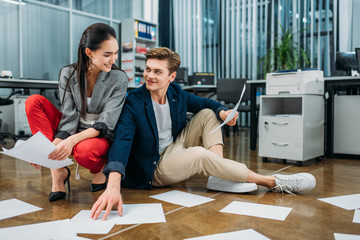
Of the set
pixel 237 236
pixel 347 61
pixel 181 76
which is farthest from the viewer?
pixel 181 76

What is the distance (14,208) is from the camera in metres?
1.42

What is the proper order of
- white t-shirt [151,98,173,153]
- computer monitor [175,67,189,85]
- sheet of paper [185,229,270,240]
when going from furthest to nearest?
computer monitor [175,67,189,85]
white t-shirt [151,98,173,153]
sheet of paper [185,229,270,240]

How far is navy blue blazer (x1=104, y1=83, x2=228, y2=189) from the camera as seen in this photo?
4.92 feet

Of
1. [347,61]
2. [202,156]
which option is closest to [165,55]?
[202,156]

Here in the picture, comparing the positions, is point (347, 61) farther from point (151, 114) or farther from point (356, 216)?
point (151, 114)

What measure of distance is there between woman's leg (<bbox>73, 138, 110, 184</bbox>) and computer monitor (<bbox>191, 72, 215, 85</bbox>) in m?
3.85

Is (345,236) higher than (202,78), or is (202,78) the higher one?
(202,78)

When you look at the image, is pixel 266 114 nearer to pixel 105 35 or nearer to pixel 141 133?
pixel 141 133

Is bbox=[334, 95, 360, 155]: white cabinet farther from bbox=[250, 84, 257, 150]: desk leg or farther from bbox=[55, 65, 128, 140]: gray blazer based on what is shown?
bbox=[55, 65, 128, 140]: gray blazer

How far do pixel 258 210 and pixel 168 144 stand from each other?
2.08 ft

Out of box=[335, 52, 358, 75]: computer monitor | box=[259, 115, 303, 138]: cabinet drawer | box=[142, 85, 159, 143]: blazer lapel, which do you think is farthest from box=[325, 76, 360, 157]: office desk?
box=[142, 85, 159, 143]: blazer lapel

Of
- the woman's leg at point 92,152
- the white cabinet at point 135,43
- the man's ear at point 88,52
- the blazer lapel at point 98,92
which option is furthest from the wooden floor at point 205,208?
the white cabinet at point 135,43

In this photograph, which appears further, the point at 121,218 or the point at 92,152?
the point at 92,152

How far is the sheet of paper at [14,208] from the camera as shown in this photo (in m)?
1.33
